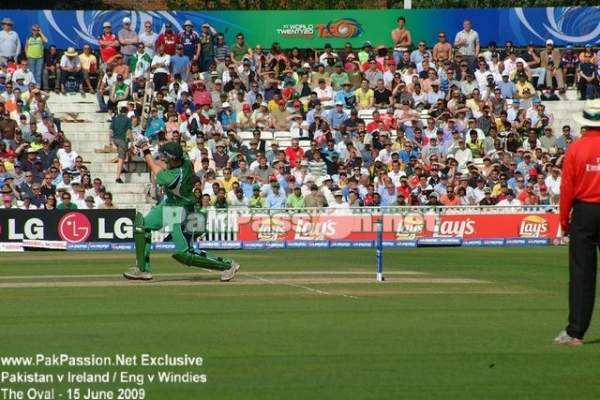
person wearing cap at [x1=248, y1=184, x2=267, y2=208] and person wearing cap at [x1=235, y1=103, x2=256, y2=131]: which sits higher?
person wearing cap at [x1=235, y1=103, x2=256, y2=131]

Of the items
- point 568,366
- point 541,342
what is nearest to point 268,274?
point 541,342

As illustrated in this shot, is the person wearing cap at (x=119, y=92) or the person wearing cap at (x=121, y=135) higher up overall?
the person wearing cap at (x=119, y=92)

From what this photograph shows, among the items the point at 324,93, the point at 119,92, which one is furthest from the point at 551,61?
the point at 119,92

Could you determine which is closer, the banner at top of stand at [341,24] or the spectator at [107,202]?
the spectator at [107,202]

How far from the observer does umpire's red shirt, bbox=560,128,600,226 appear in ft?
29.5

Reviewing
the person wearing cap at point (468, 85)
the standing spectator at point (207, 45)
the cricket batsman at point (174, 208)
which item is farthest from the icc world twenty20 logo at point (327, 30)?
the cricket batsman at point (174, 208)

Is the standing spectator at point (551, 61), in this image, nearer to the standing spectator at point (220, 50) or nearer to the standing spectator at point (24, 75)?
the standing spectator at point (220, 50)

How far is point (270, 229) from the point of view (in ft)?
81.4

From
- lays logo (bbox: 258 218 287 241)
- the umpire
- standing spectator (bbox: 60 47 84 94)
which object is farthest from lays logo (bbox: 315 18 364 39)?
the umpire

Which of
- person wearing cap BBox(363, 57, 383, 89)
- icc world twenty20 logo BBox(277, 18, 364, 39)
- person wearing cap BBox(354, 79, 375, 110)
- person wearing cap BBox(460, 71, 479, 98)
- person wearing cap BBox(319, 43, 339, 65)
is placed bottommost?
person wearing cap BBox(354, 79, 375, 110)

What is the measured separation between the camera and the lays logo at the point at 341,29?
→ 32031 millimetres

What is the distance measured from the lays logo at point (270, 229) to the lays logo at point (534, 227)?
5.30m

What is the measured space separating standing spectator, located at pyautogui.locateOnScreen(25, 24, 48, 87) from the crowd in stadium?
3 centimetres

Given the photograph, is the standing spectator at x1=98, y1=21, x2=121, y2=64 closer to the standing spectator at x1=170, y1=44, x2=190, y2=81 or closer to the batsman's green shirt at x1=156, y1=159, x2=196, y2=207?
the standing spectator at x1=170, y1=44, x2=190, y2=81
